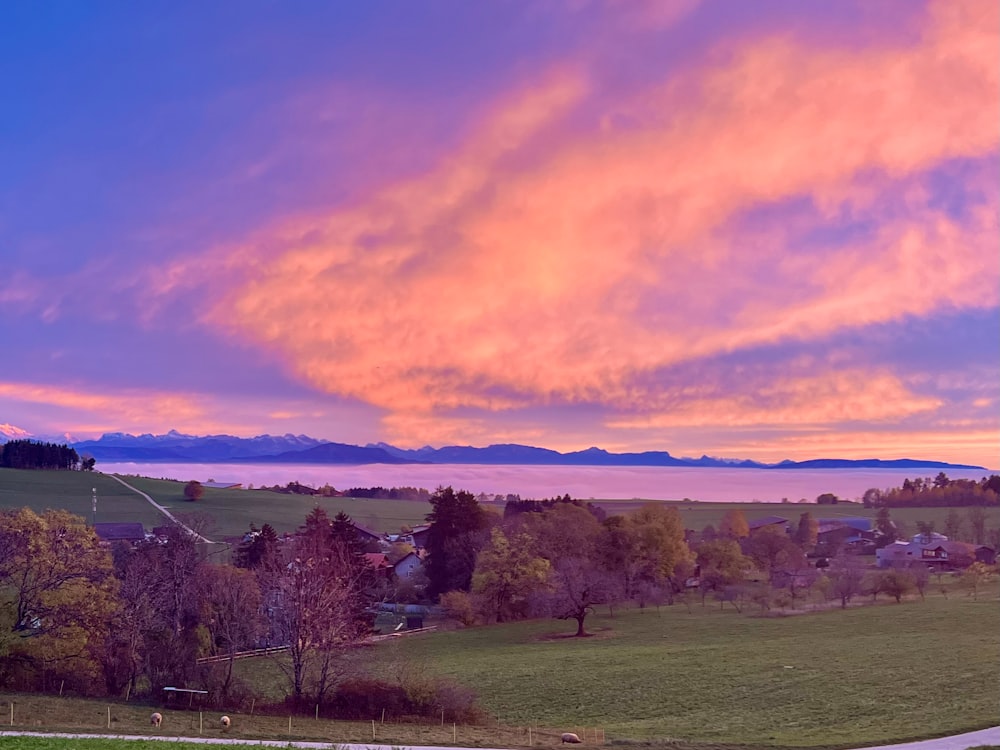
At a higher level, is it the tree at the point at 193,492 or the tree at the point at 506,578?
the tree at the point at 193,492

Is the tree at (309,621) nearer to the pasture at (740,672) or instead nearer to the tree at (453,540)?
the pasture at (740,672)

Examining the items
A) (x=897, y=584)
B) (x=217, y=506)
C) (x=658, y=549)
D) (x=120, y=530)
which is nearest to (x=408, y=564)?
(x=658, y=549)

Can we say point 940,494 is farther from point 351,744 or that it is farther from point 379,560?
point 351,744

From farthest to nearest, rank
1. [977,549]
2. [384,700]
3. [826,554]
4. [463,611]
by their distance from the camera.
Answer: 1. [826,554]
2. [977,549]
3. [463,611]
4. [384,700]

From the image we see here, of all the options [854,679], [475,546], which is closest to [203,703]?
[854,679]

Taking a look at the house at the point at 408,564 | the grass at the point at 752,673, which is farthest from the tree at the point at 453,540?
the grass at the point at 752,673

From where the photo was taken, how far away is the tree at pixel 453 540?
86.6 metres

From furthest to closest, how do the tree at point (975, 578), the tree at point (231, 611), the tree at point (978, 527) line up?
the tree at point (978, 527) < the tree at point (975, 578) < the tree at point (231, 611)

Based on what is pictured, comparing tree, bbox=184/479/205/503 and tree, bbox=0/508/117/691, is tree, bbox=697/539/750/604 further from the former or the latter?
tree, bbox=184/479/205/503

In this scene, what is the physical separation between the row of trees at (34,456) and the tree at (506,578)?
12171 cm

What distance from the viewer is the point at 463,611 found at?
243ft

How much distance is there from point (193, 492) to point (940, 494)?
16372 centimetres

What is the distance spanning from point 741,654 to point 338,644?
25416mm

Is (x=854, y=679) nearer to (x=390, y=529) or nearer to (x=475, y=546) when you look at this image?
(x=475, y=546)
